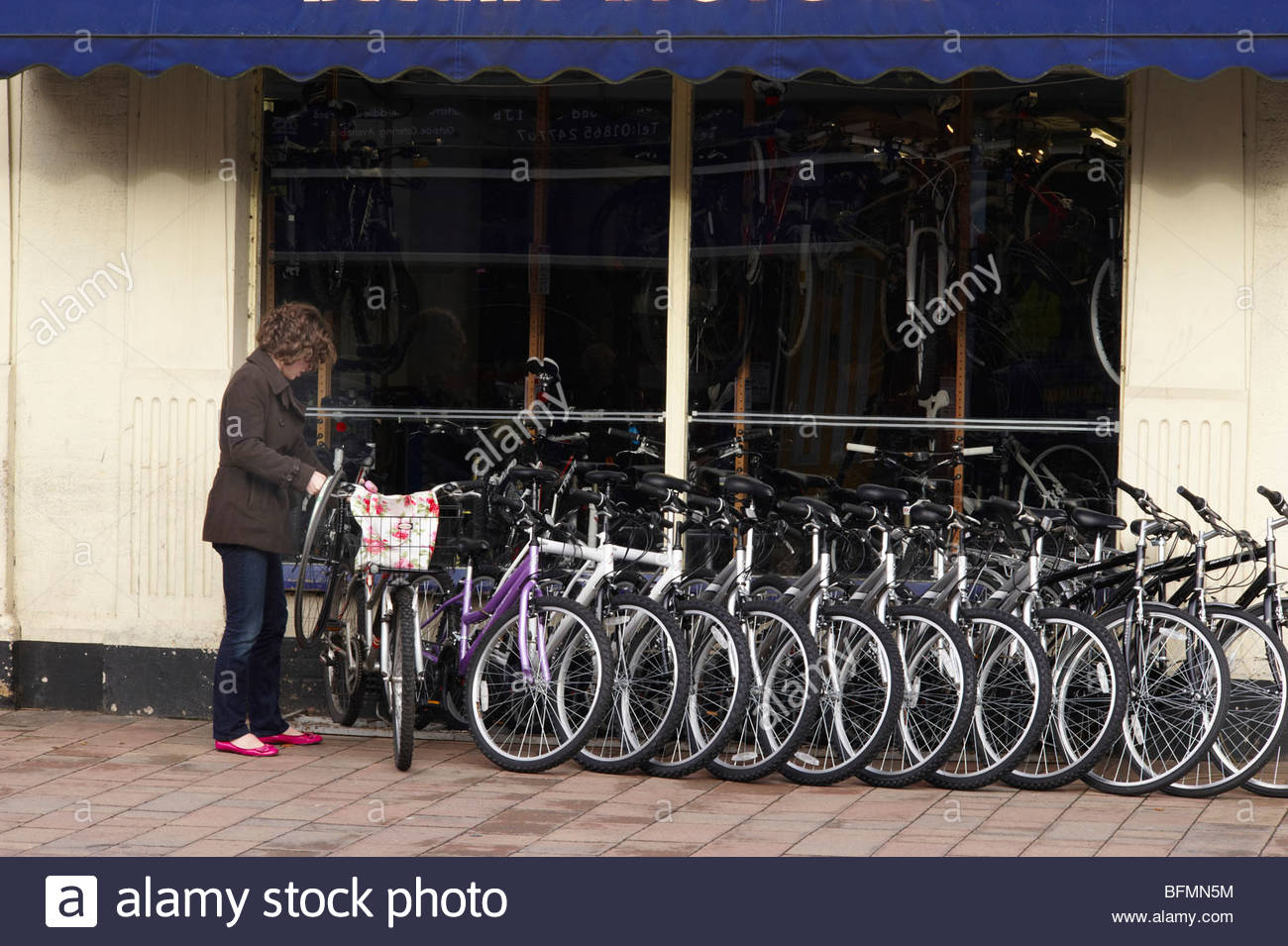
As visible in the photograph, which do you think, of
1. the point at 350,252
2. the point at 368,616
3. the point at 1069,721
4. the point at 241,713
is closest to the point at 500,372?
the point at 350,252

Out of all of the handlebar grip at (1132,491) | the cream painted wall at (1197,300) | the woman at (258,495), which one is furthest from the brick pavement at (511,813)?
the cream painted wall at (1197,300)

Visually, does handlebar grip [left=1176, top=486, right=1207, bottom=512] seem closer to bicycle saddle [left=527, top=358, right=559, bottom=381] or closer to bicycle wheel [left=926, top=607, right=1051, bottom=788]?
bicycle wheel [left=926, top=607, right=1051, bottom=788]

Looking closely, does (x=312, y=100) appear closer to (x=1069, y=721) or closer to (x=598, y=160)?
(x=598, y=160)

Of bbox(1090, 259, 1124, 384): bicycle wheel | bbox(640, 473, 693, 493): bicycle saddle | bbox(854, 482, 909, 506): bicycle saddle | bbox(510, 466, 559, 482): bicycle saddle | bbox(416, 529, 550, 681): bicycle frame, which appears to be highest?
bbox(1090, 259, 1124, 384): bicycle wheel

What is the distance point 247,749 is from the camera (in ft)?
24.8

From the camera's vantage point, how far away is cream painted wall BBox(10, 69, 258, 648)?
27.5 feet

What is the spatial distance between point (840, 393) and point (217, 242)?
3.10 meters

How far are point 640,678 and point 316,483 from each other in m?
1.58

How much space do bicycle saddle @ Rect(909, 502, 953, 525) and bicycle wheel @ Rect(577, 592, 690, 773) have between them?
1.12 meters

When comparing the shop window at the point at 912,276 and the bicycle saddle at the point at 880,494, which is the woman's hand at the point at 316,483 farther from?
the bicycle saddle at the point at 880,494

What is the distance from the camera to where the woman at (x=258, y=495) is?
735 cm

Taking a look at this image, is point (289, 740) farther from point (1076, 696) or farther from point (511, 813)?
point (1076, 696)
